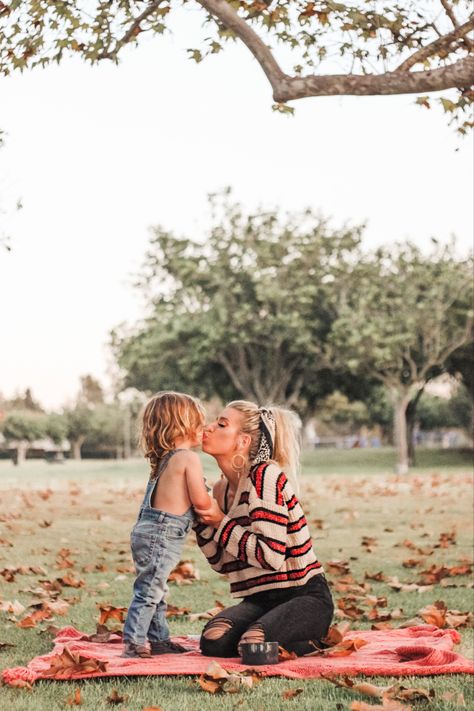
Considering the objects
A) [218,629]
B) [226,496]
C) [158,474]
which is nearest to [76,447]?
[226,496]

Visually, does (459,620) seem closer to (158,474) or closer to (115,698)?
(158,474)

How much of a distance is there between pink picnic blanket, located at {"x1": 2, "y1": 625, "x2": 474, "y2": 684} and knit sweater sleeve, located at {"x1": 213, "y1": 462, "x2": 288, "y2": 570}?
1.87ft

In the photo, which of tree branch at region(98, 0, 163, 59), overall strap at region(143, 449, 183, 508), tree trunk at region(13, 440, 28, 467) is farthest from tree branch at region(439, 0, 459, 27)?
tree trunk at region(13, 440, 28, 467)

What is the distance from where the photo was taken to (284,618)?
5.51 metres

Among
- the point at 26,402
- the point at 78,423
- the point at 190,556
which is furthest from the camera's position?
the point at 26,402

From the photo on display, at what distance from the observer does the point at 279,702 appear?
4715 mm

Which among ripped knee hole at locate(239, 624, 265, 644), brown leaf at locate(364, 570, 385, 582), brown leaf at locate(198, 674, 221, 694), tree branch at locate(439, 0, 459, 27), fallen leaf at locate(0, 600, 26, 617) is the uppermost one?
tree branch at locate(439, 0, 459, 27)

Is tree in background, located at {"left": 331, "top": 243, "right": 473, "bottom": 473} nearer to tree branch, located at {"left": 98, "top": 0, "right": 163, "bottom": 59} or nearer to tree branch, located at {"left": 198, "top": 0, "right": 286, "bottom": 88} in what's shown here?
tree branch, located at {"left": 98, "top": 0, "right": 163, "bottom": 59}

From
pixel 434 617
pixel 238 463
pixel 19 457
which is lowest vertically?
pixel 434 617

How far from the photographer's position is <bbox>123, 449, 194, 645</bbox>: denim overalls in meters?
5.57

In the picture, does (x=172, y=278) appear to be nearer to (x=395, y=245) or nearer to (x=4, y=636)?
(x=395, y=245)

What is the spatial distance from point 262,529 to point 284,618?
514 millimetres

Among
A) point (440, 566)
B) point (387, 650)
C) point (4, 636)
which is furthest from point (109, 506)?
point (387, 650)

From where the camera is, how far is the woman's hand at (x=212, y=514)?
18.7ft
